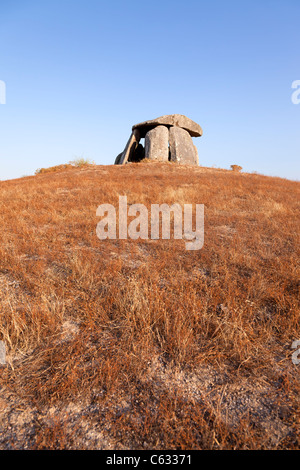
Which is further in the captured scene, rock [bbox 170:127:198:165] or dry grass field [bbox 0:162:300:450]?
rock [bbox 170:127:198:165]

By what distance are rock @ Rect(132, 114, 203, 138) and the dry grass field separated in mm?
19207

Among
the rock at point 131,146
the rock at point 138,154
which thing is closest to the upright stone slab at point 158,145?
the rock at point 131,146

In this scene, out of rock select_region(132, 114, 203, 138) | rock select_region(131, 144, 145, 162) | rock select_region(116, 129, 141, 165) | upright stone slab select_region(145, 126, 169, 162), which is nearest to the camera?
upright stone slab select_region(145, 126, 169, 162)

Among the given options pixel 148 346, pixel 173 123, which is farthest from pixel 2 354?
pixel 173 123

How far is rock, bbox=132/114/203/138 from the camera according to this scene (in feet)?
70.3

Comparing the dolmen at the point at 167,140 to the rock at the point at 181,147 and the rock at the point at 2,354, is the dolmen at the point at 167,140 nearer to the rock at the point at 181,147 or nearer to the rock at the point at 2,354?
the rock at the point at 181,147

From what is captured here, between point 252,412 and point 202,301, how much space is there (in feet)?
4.83

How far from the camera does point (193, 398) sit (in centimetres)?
202

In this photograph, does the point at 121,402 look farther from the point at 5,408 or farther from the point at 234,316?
the point at 234,316

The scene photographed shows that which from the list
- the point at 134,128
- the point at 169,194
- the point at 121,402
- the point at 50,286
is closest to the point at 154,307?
the point at 121,402

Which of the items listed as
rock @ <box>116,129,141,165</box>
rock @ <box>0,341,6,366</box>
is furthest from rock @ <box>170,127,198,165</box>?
rock @ <box>0,341,6,366</box>

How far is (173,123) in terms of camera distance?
21.8m

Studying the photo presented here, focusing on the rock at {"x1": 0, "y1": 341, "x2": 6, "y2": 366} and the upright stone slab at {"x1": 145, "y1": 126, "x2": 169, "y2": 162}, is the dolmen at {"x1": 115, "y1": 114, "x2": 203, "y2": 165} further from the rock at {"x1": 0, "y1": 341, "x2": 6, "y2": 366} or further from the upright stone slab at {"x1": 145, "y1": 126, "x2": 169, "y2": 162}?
the rock at {"x1": 0, "y1": 341, "x2": 6, "y2": 366}

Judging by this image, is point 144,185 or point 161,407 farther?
point 144,185
